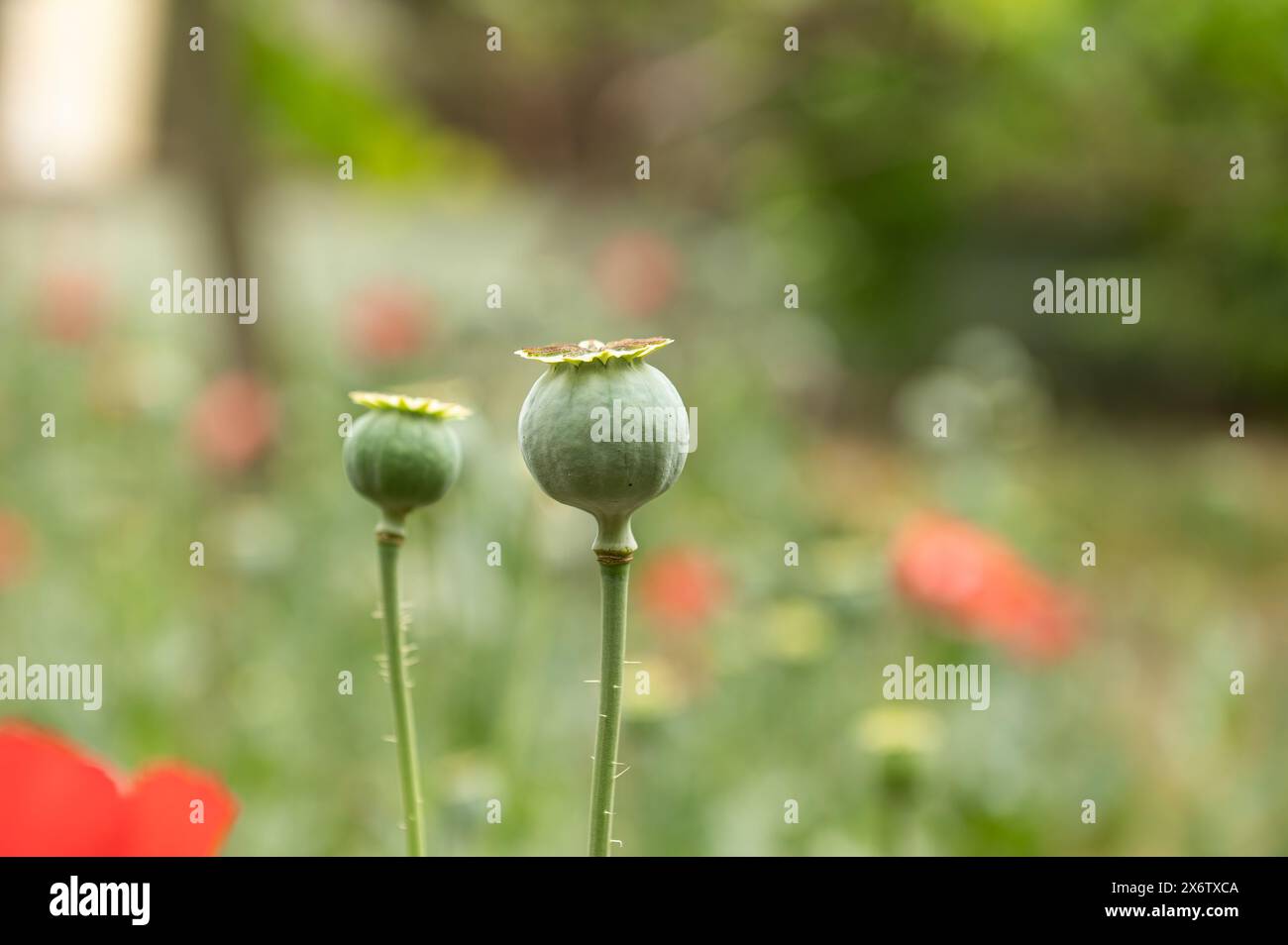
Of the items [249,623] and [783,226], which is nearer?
[249,623]

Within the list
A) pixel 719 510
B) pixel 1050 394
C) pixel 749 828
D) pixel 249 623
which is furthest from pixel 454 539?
pixel 1050 394

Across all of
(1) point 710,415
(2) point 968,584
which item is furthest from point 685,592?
(1) point 710,415

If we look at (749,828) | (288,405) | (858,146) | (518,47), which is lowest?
(749,828)

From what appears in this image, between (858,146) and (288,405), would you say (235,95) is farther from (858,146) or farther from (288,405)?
(858,146)

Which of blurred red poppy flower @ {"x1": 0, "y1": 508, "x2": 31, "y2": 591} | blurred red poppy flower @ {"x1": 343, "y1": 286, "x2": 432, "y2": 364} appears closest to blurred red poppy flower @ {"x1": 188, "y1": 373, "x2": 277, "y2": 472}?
blurred red poppy flower @ {"x1": 343, "y1": 286, "x2": 432, "y2": 364}

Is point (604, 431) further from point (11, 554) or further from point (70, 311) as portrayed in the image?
point (70, 311)

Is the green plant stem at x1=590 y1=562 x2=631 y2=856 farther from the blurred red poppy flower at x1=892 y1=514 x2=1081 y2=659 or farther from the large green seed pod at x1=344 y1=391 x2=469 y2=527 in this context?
the blurred red poppy flower at x1=892 y1=514 x2=1081 y2=659
